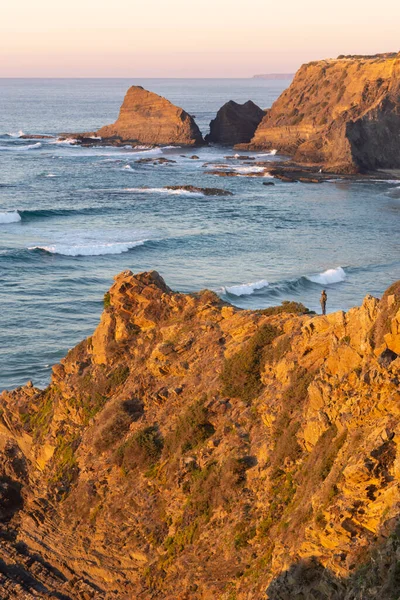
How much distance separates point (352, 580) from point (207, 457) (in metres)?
4.93

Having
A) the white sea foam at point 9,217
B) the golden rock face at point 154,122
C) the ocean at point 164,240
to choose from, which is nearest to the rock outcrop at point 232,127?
the golden rock face at point 154,122

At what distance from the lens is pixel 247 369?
47.0ft

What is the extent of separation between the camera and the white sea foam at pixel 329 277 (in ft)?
133

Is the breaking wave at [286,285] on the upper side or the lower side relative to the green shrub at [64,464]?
lower

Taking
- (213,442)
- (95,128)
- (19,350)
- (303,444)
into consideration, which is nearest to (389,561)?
(303,444)

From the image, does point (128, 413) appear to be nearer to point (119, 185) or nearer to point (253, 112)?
point (119, 185)

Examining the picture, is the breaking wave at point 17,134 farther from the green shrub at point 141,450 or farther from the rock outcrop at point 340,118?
the green shrub at point 141,450

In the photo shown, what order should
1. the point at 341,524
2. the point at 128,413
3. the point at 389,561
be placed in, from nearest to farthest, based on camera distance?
the point at 389,561 → the point at 341,524 → the point at 128,413

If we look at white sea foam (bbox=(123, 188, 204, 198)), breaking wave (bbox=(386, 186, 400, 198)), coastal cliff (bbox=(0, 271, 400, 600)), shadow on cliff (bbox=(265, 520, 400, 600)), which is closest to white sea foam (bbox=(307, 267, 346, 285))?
coastal cliff (bbox=(0, 271, 400, 600))

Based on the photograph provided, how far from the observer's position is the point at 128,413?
50.2 ft

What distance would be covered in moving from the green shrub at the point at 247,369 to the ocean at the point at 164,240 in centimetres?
1333

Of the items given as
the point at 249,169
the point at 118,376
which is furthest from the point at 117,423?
the point at 249,169

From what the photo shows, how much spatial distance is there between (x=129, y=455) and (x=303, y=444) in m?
3.67

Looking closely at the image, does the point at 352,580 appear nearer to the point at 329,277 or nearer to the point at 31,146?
the point at 329,277
